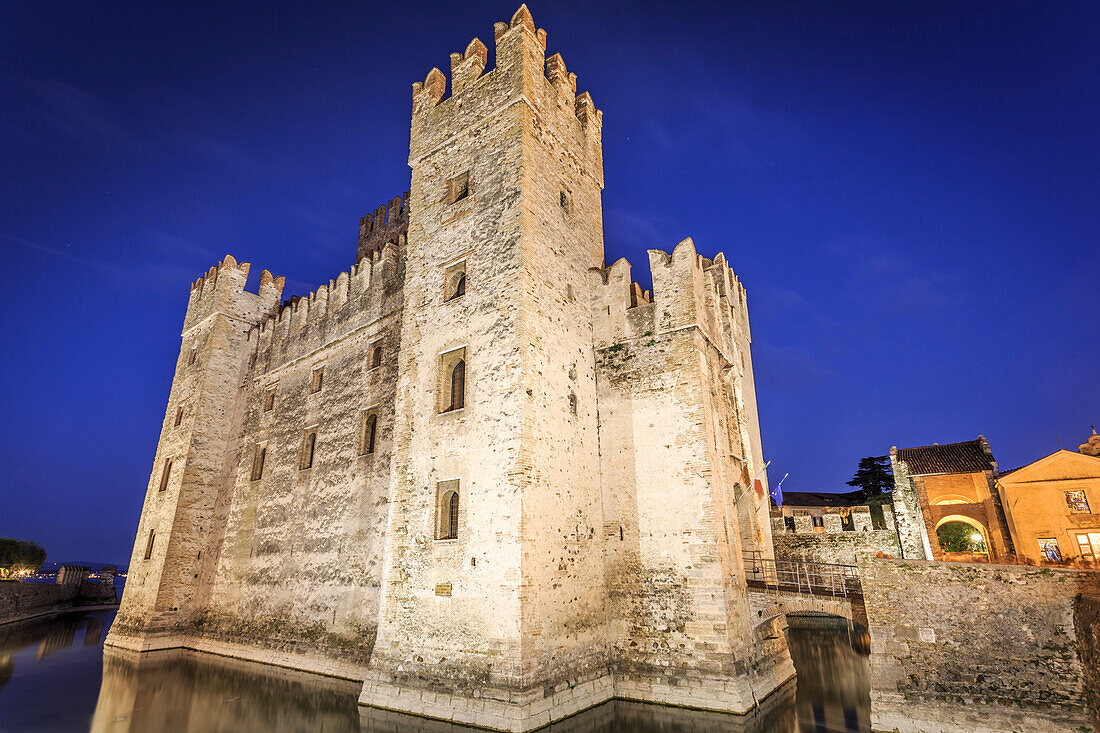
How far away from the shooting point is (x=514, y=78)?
1566 cm

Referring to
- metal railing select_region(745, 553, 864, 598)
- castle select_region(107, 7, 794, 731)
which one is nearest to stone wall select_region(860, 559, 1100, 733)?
metal railing select_region(745, 553, 864, 598)

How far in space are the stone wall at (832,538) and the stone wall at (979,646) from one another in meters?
13.2

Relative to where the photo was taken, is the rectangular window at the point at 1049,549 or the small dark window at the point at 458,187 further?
the rectangular window at the point at 1049,549

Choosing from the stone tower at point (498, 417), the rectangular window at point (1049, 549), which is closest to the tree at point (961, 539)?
the rectangular window at point (1049, 549)

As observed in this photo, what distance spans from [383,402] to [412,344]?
3.22 metres

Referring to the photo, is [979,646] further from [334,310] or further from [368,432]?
[334,310]

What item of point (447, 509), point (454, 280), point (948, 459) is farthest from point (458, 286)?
point (948, 459)

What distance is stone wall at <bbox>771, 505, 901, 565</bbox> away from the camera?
76.4ft

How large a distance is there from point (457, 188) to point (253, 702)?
14.3 meters

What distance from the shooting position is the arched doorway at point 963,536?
26.8 m

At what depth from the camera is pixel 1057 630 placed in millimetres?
9695

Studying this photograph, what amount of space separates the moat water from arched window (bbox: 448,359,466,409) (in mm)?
6894

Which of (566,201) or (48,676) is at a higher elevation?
(566,201)

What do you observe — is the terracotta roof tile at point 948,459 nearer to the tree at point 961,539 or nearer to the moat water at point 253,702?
the tree at point 961,539
